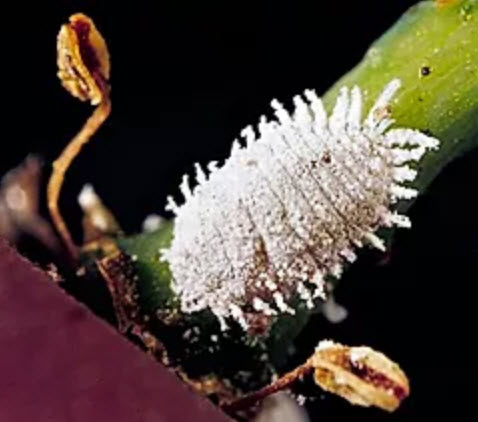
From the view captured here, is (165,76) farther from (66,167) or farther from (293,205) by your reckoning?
(293,205)

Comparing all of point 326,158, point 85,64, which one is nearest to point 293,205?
point 326,158

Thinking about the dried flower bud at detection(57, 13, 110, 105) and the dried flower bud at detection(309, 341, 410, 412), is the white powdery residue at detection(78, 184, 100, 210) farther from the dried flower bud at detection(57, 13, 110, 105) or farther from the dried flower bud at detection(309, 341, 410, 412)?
the dried flower bud at detection(309, 341, 410, 412)

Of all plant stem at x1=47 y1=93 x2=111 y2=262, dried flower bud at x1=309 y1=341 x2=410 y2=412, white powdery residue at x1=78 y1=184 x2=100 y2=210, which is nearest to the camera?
dried flower bud at x1=309 y1=341 x2=410 y2=412

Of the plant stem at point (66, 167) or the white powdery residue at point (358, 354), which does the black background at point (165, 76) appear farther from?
the white powdery residue at point (358, 354)

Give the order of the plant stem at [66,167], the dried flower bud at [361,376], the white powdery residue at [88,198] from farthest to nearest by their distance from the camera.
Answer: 1. the white powdery residue at [88,198]
2. the plant stem at [66,167]
3. the dried flower bud at [361,376]

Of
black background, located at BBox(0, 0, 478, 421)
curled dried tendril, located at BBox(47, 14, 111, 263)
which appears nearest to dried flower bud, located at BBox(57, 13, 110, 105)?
curled dried tendril, located at BBox(47, 14, 111, 263)

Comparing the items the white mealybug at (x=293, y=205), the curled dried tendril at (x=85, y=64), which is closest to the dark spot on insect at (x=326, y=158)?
the white mealybug at (x=293, y=205)

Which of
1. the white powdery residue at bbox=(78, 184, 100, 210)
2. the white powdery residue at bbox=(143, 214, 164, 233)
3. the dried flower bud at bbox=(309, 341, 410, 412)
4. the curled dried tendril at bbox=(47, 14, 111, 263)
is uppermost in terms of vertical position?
the curled dried tendril at bbox=(47, 14, 111, 263)

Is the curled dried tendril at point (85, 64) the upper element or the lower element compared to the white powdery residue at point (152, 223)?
upper
